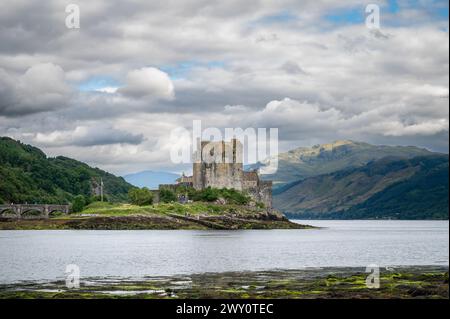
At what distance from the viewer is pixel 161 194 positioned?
6939 inches

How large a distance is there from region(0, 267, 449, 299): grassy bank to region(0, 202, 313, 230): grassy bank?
101338 millimetres

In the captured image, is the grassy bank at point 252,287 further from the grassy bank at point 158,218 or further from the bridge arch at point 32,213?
the bridge arch at point 32,213

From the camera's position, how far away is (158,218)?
15638cm

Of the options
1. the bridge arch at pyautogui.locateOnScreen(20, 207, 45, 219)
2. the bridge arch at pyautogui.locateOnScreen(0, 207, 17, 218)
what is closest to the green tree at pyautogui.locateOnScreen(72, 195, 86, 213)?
the bridge arch at pyautogui.locateOnScreen(20, 207, 45, 219)

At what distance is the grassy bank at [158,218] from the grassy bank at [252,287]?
10134cm

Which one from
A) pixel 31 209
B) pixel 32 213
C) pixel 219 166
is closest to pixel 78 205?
pixel 31 209

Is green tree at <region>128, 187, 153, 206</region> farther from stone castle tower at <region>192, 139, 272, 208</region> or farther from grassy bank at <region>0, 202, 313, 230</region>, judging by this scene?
stone castle tower at <region>192, 139, 272, 208</region>

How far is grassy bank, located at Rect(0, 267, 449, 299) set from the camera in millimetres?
39844
